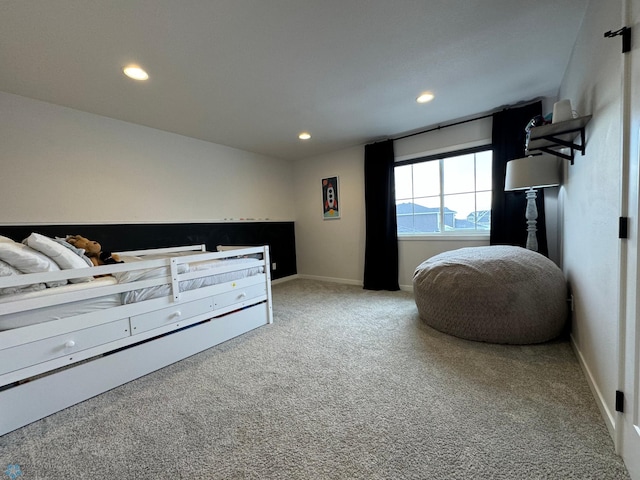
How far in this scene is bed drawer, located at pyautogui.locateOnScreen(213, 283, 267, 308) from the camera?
7.50 ft

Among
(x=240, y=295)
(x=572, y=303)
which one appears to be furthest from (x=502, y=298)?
(x=240, y=295)

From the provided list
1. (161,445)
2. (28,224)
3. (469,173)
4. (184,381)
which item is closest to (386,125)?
(469,173)

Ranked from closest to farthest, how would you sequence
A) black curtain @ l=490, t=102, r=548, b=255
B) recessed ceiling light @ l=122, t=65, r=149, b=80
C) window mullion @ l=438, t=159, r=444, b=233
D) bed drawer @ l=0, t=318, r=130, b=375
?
bed drawer @ l=0, t=318, r=130, b=375 → recessed ceiling light @ l=122, t=65, r=149, b=80 → black curtain @ l=490, t=102, r=548, b=255 → window mullion @ l=438, t=159, r=444, b=233

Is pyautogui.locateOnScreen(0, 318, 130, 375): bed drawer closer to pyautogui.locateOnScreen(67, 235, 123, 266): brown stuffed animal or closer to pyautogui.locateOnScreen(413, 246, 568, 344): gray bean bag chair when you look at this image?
pyautogui.locateOnScreen(67, 235, 123, 266): brown stuffed animal

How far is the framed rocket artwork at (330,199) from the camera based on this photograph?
430 cm

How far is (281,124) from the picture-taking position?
3086mm

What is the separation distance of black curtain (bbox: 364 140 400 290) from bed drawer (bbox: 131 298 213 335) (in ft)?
7.93

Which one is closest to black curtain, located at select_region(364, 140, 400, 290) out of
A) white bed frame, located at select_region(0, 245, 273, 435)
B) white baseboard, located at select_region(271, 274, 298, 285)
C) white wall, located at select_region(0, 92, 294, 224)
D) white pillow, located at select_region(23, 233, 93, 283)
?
white baseboard, located at select_region(271, 274, 298, 285)

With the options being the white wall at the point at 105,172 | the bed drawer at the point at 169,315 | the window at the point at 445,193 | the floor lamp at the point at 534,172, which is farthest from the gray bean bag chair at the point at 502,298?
the white wall at the point at 105,172

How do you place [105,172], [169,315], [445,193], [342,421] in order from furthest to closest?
[445,193] → [105,172] → [169,315] → [342,421]

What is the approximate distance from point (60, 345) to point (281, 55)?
7.44 ft

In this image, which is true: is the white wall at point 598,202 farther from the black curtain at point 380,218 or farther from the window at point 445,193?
the black curtain at point 380,218

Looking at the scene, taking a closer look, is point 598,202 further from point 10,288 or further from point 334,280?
point 334,280

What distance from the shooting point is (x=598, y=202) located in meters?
1.37
